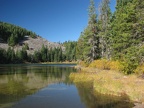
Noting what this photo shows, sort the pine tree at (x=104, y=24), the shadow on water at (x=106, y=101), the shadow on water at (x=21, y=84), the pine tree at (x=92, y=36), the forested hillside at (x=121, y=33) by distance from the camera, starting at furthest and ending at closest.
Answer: the pine tree at (x=92, y=36) < the pine tree at (x=104, y=24) < the forested hillside at (x=121, y=33) < the shadow on water at (x=21, y=84) < the shadow on water at (x=106, y=101)

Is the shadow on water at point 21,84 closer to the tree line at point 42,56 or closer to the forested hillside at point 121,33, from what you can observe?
the forested hillside at point 121,33

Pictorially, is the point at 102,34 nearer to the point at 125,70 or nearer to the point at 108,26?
the point at 108,26

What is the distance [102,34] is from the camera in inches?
2464

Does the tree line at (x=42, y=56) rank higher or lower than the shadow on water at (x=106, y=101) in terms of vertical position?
higher

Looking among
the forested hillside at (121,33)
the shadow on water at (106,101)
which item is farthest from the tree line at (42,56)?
the shadow on water at (106,101)

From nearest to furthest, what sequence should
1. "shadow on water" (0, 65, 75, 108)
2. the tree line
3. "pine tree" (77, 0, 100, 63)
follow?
"shadow on water" (0, 65, 75, 108) < "pine tree" (77, 0, 100, 63) < the tree line

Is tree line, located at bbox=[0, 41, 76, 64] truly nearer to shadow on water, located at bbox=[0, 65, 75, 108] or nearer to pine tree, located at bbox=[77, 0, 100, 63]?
pine tree, located at bbox=[77, 0, 100, 63]

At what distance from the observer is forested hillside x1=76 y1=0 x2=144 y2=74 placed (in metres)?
32.7

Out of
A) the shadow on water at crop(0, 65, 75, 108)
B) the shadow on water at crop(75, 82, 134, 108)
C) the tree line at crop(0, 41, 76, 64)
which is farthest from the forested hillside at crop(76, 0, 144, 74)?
the tree line at crop(0, 41, 76, 64)

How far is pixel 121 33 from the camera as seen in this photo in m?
40.7

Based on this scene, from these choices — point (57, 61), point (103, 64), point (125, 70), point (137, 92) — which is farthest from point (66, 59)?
point (137, 92)

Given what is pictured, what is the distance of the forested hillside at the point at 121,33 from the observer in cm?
3266

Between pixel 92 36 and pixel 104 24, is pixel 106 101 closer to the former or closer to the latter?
pixel 92 36

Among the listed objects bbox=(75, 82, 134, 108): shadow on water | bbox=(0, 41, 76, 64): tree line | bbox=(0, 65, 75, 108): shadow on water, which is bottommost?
bbox=(75, 82, 134, 108): shadow on water
